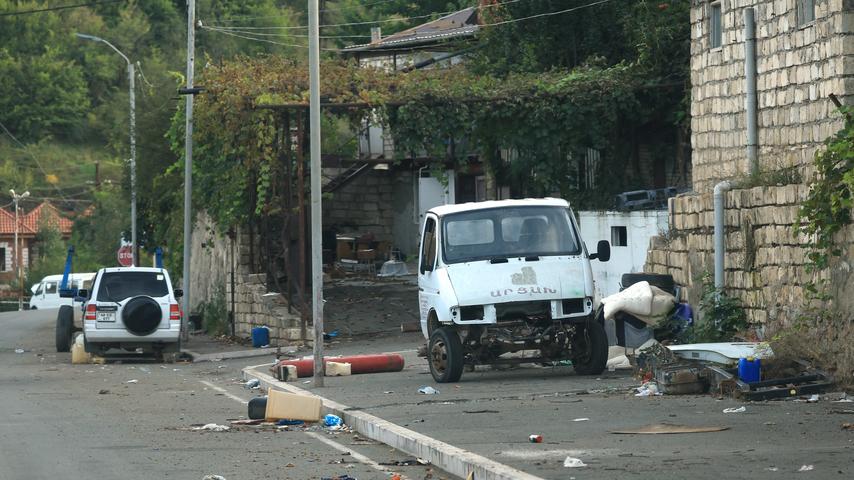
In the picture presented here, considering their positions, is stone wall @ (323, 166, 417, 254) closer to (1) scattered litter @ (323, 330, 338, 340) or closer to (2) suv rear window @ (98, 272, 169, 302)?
(1) scattered litter @ (323, 330, 338, 340)

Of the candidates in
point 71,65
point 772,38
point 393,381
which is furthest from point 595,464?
point 71,65

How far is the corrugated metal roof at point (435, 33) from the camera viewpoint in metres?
41.4

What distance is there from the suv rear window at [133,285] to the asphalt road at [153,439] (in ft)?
16.2

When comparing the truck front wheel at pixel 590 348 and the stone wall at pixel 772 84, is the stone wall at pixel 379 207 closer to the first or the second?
the stone wall at pixel 772 84

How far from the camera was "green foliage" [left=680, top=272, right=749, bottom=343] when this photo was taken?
62.1 feet

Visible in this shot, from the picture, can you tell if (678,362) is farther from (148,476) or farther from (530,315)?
(148,476)

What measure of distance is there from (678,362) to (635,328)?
4.06 metres

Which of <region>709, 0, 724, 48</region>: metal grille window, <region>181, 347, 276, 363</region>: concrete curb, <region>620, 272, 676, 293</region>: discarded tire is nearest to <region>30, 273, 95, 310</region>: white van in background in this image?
<region>181, 347, 276, 363</region>: concrete curb

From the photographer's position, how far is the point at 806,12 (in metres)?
19.5

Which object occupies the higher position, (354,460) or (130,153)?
(130,153)

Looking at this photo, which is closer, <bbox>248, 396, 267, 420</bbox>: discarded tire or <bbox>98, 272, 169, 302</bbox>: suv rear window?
<bbox>248, 396, 267, 420</bbox>: discarded tire

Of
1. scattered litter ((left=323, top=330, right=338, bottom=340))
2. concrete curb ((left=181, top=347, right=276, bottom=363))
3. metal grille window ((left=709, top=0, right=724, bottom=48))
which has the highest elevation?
metal grille window ((left=709, top=0, right=724, bottom=48))

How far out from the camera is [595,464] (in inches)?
404

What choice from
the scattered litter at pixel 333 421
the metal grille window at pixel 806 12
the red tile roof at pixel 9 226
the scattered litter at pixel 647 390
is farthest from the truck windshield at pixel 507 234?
the red tile roof at pixel 9 226
